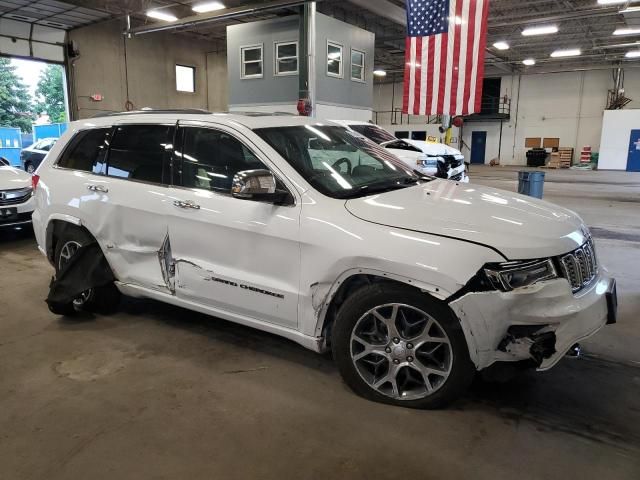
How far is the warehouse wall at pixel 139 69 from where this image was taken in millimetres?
19516

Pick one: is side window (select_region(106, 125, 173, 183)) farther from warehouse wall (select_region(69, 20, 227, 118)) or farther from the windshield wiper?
warehouse wall (select_region(69, 20, 227, 118))

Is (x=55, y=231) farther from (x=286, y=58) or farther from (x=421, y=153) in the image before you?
(x=286, y=58)

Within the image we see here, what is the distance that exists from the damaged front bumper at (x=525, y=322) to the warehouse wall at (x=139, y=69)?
20.4 m

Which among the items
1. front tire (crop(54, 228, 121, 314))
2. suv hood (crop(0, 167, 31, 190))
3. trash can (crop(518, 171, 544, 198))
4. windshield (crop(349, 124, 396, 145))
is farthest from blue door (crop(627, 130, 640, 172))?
front tire (crop(54, 228, 121, 314))

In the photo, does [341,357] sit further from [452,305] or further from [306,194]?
[306,194]

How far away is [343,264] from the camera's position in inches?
110

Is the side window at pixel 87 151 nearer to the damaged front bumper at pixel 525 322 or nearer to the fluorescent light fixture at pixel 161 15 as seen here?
the damaged front bumper at pixel 525 322

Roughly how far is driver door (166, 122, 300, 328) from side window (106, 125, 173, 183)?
185 mm

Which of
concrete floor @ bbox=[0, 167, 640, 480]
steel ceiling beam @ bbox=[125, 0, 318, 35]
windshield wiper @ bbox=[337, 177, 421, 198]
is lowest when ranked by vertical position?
concrete floor @ bbox=[0, 167, 640, 480]

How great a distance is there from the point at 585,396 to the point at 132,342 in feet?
10.6

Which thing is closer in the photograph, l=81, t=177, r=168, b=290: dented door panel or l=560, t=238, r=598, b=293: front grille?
l=560, t=238, r=598, b=293: front grille

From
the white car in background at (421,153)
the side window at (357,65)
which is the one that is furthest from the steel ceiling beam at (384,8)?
the white car in background at (421,153)

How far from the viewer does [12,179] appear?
7410 millimetres

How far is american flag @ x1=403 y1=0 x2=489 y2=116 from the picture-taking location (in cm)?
980
